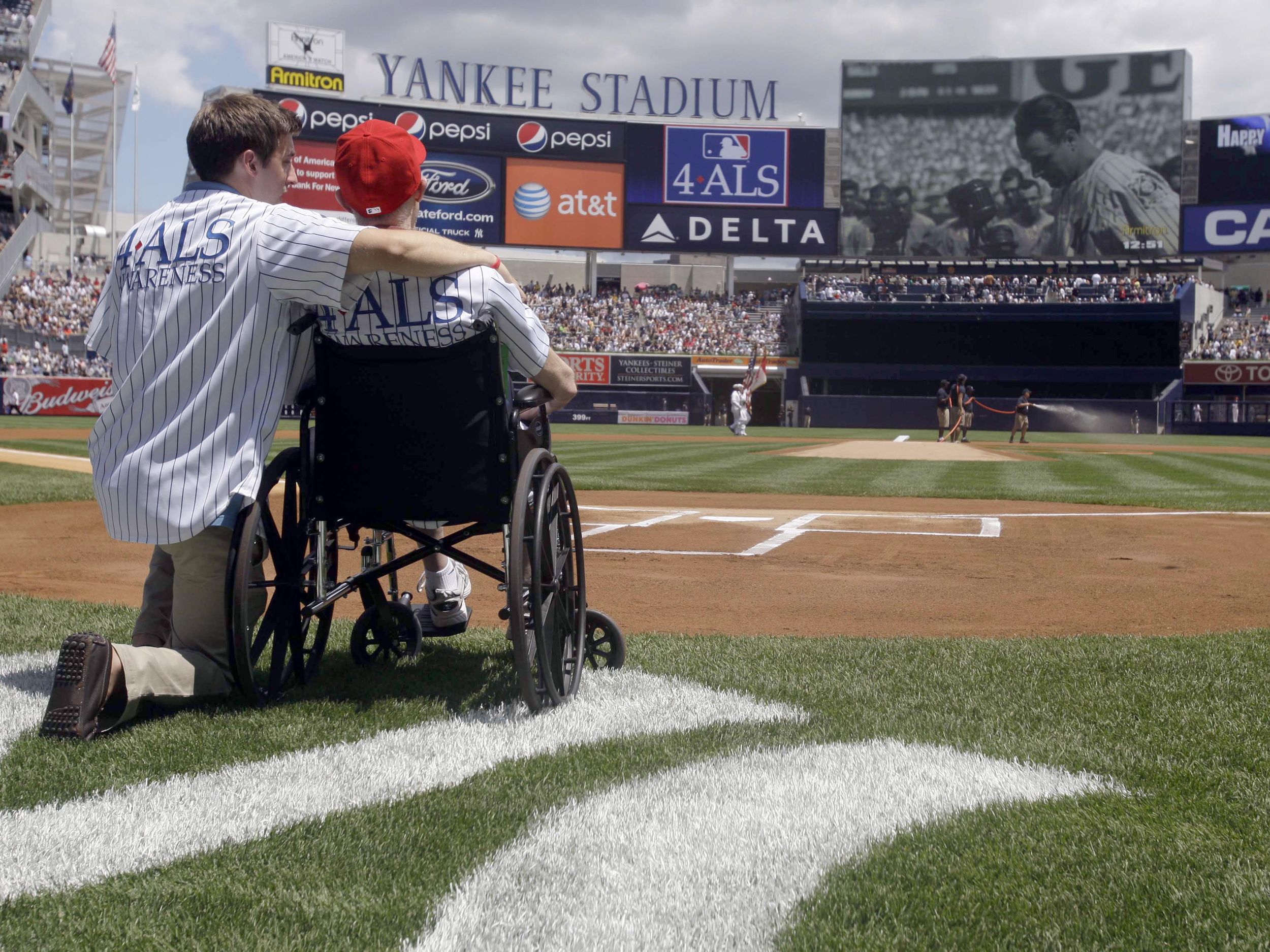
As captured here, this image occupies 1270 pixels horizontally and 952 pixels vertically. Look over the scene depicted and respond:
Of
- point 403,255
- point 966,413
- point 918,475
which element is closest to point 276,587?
point 403,255

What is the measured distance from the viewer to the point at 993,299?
4306 cm

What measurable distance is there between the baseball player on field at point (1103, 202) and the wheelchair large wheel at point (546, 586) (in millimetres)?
49439

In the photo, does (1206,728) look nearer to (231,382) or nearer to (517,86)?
(231,382)

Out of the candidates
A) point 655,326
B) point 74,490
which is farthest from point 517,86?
point 74,490

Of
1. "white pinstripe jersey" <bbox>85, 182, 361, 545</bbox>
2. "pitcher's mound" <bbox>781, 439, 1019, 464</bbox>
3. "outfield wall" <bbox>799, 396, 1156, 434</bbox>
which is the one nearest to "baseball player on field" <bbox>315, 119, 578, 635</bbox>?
"white pinstripe jersey" <bbox>85, 182, 361, 545</bbox>

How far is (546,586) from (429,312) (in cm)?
83

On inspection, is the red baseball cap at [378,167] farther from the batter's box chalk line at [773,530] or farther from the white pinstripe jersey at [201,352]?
the batter's box chalk line at [773,530]

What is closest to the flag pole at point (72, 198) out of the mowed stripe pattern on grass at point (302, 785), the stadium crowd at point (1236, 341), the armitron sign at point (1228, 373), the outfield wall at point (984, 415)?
the outfield wall at point (984, 415)

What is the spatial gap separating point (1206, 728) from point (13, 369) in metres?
42.8

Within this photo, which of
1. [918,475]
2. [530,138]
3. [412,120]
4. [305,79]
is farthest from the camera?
[305,79]

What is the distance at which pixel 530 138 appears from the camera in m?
49.4

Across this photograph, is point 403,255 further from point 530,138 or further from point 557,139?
point 557,139

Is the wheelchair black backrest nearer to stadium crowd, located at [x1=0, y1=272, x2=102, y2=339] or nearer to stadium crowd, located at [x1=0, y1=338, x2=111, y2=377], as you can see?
stadium crowd, located at [x1=0, y1=338, x2=111, y2=377]

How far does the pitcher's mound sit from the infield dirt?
9998 millimetres
